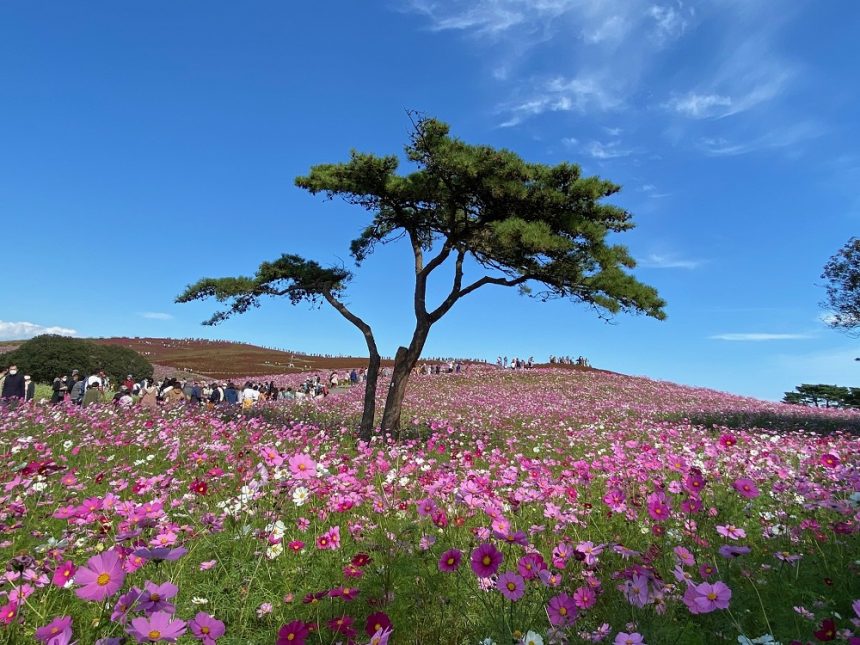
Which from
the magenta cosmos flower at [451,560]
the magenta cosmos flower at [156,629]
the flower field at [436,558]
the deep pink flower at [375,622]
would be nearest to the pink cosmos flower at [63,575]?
the flower field at [436,558]

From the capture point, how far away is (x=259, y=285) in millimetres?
15258

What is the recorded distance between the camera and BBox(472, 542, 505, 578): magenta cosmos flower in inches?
87.3

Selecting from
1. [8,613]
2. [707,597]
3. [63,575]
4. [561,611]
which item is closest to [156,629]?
[63,575]

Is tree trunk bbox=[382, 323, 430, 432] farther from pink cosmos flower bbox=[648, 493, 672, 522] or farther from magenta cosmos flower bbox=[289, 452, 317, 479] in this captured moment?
pink cosmos flower bbox=[648, 493, 672, 522]

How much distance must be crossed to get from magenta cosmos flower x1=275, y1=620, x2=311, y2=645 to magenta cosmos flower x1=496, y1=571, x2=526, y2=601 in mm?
793

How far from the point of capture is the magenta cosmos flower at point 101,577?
179cm

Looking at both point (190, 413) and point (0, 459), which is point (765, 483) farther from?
point (190, 413)

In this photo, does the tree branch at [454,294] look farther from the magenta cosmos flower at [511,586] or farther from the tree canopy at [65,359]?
the tree canopy at [65,359]

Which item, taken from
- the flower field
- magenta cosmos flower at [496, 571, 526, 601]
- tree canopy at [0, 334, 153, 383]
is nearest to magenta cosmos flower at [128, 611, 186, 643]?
the flower field

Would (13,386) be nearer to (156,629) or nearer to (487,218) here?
(487,218)

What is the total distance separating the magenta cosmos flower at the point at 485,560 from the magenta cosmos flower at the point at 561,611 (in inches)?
11.0

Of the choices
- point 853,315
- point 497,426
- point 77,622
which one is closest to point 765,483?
point 77,622

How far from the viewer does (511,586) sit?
7.09 ft

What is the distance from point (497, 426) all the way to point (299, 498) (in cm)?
1242
